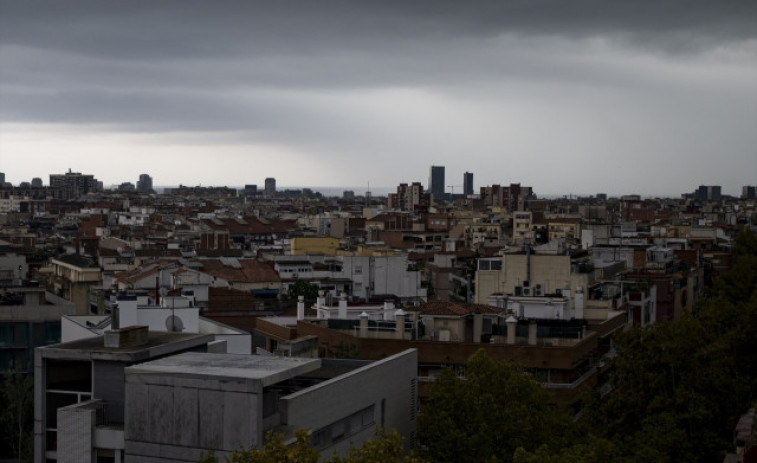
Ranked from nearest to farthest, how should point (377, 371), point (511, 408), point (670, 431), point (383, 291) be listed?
point (377, 371) → point (511, 408) → point (670, 431) → point (383, 291)

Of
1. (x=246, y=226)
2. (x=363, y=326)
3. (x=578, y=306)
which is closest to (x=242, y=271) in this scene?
(x=578, y=306)

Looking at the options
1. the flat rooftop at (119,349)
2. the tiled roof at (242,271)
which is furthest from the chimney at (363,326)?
the tiled roof at (242,271)

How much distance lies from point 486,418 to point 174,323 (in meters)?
12.6

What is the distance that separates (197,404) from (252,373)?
1238 mm

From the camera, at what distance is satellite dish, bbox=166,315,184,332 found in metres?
35.5

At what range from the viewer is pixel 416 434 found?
93.5 ft

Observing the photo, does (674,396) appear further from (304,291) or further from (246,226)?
(246,226)

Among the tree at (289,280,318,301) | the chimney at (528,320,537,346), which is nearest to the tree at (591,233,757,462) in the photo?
the chimney at (528,320,537,346)

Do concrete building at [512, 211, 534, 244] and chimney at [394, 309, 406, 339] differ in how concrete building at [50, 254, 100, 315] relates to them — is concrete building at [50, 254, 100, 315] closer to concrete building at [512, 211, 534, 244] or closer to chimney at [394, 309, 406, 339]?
chimney at [394, 309, 406, 339]

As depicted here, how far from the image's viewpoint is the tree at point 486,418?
2681cm

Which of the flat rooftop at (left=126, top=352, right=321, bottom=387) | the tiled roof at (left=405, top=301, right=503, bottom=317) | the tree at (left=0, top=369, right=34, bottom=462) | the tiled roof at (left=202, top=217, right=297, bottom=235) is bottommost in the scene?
the tree at (left=0, top=369, right=34, bottom=462)

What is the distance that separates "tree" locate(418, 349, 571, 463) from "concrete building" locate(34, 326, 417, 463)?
1851 millimetres

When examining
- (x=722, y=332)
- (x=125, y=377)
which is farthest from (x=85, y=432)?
(x=722, y=332)

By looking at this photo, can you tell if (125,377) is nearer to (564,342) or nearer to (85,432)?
(85,432)
